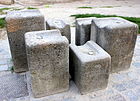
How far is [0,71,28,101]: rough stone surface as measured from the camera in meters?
3.03

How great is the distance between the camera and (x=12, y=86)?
3.27m

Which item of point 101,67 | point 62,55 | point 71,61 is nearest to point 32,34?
point 62,55

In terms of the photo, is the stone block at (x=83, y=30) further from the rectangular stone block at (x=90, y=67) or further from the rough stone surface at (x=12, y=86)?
the rough stone surface at (x=12, y=86)

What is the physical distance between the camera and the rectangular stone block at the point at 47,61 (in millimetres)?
2568

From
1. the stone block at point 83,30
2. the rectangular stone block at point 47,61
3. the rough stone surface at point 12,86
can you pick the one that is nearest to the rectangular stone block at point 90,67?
the rectangular stone block at point 47,61

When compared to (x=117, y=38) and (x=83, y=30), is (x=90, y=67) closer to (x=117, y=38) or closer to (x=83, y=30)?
(x=117, y=38)

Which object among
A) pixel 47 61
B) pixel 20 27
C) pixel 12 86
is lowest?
pixel 12 86

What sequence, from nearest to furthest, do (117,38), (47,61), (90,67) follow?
(47,61), (90,67), (117,38)

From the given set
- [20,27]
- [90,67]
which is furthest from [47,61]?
[20,27]

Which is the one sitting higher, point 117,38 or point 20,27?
point 20,27

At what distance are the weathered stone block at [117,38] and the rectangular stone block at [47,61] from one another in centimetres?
91

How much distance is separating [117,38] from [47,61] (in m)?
1.48

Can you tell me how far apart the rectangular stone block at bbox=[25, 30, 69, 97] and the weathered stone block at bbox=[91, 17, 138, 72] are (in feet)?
3.00

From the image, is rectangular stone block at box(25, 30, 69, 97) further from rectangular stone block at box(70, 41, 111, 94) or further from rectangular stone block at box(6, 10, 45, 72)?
rectangular stone block at box(6, 10, 45, 72)
